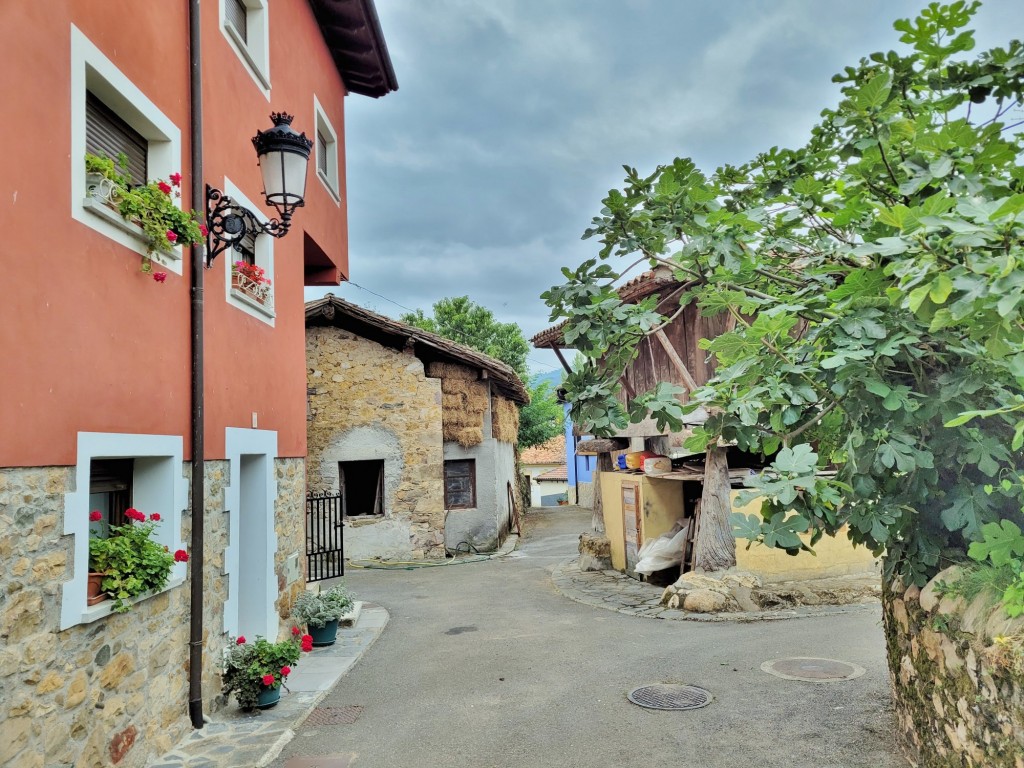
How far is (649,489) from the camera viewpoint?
12430 millimetres

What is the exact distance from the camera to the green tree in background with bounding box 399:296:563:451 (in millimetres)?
29406

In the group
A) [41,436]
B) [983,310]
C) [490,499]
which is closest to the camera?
[983,310]

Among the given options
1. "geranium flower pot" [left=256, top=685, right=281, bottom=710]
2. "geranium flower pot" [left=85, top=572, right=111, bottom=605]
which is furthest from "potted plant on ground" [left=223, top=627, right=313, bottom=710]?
"geranium flower pot" [left=85, top=572, right=111, bottom=605]

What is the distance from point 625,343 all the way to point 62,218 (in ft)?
10.6

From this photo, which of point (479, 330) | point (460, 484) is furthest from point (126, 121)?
point (479, 330)

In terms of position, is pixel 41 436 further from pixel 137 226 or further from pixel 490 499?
pixel 490 499

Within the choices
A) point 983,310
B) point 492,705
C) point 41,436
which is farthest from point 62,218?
point 492,705

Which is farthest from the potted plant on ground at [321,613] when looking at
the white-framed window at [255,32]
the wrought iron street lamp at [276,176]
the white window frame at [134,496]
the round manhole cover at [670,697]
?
the white-framed window at [255,32]

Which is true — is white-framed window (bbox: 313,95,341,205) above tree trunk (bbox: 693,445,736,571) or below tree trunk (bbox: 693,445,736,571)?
above

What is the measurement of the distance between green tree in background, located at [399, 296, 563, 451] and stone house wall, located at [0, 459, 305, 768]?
2393cm

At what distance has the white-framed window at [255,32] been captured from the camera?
23.4ft

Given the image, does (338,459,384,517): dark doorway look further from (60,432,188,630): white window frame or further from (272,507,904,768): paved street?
(60,432,188,630): white window frame

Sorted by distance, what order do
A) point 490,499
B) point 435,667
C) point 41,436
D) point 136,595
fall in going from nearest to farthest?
point 41,436 < point 136,595 < point 435,667 < point 490,499

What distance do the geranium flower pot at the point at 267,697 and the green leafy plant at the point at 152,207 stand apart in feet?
11.4
